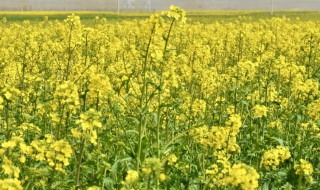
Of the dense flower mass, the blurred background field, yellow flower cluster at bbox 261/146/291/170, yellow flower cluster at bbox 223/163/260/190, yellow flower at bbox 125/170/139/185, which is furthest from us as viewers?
the blurred background field

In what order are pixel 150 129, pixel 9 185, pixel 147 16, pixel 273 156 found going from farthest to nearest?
pixel 147 16 → pixel 150 129 → pixel 273 156 → pixel 9 185

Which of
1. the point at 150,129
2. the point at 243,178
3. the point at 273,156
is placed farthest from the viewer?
the point at 150,129

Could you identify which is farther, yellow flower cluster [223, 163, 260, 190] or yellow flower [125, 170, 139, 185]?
yellow flower [125, 170, 139, 185]

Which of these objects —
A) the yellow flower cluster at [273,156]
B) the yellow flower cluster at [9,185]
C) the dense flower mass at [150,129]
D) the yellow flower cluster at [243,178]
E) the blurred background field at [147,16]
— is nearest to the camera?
the yellow flower cluster at [9,185]

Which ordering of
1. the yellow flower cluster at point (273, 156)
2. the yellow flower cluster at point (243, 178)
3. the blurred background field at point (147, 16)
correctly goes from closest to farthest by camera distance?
the yellow flower cluster at point (243, 178) → the yellow flower cluster at point (273, 156) → the blurred background field at point (147, 16)

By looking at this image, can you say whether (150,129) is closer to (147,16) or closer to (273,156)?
(273,156)

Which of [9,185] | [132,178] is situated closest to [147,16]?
[132,178]

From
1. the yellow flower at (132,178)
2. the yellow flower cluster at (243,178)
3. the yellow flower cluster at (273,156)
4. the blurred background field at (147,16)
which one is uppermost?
the yellow flower cluster at (243,178)

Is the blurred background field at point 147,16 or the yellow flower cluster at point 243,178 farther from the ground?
the yellow flower cluster at point 243,178

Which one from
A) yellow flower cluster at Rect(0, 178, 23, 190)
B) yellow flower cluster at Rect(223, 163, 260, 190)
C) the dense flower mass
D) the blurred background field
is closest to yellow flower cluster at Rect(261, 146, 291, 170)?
the dense flower mass

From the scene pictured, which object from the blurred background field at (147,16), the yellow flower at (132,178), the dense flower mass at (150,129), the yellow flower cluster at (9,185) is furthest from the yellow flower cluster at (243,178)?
the blurred background field at (147,16)

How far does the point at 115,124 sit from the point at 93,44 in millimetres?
3273

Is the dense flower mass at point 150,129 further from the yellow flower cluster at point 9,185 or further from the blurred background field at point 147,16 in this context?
the blurred background field at point 147,16

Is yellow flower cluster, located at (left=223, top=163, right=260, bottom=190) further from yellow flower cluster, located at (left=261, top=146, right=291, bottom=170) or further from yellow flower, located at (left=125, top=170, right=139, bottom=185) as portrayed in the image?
yellow flower cluster, located at (left=261, top=146, right=291, bottom=170)
